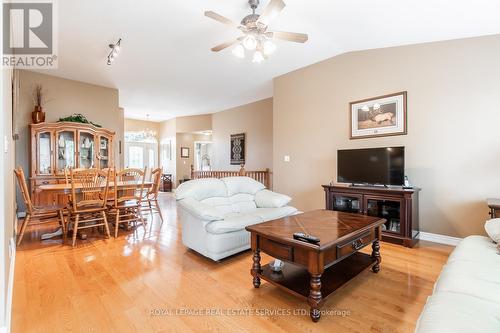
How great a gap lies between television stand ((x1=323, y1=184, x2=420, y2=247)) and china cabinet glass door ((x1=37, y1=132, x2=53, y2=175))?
5289 millimetres

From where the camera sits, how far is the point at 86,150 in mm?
5266

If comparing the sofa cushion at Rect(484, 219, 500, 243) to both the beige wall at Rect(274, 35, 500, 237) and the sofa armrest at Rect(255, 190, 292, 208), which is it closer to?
the beige wall at Rect(274, 35, 500, 237)

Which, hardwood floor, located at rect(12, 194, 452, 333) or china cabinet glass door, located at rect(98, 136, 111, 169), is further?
china cabinet glass door, located at rect(98, 136, 111, 169)

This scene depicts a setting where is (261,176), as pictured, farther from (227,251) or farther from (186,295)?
(186,295)

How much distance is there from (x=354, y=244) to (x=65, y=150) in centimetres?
559

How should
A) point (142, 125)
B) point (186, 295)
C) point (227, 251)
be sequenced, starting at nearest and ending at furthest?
point (186, 295)
point (227, 251)
point (142, 125)

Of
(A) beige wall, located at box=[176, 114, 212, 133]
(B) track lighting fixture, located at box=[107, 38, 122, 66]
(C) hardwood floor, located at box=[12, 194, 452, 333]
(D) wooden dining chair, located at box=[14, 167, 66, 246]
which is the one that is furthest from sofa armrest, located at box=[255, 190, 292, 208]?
(A) beige wall, located at box=[176, 114, 212, 133]

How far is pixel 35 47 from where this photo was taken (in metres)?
3.92

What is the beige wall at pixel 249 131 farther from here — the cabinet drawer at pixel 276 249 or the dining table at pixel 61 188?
the cabinet drawer at pixel 276 249

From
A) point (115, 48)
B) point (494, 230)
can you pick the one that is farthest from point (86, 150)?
point (494, 230)

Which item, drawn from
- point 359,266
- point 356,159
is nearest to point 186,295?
point 359,266

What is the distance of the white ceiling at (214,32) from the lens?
2.79 meters

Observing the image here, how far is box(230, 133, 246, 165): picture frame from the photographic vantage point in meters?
7.56

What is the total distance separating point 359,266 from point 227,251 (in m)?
1.33
